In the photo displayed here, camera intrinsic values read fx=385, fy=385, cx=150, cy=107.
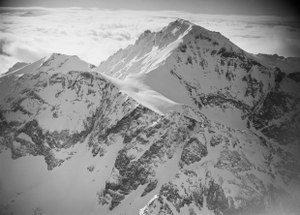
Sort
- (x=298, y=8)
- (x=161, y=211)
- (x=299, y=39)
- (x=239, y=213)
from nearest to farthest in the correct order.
A: (x=298, y=8) → (x=299, y=39) → (x=161, y=211) → (x=239, y=213)

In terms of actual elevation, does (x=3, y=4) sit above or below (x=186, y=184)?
above

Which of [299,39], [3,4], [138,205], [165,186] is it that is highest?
[3,4]

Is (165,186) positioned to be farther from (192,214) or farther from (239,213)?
(239,213)

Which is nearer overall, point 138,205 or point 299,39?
point 299,39

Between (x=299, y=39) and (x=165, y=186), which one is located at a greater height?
(x=299, y=39)

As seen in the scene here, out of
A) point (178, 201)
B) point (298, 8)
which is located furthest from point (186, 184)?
point (298, 8)

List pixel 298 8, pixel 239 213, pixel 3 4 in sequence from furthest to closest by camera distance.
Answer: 1. pixel 239 213
2. pixel 3 4
3. pixel 298 8

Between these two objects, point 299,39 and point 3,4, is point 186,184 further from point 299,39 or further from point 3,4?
point 3,4

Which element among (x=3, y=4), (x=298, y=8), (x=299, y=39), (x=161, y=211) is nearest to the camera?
(x=298, y=8)

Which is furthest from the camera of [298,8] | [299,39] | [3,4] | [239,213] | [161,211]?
[239,213]

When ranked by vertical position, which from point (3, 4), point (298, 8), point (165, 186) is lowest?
point (165, 186)
